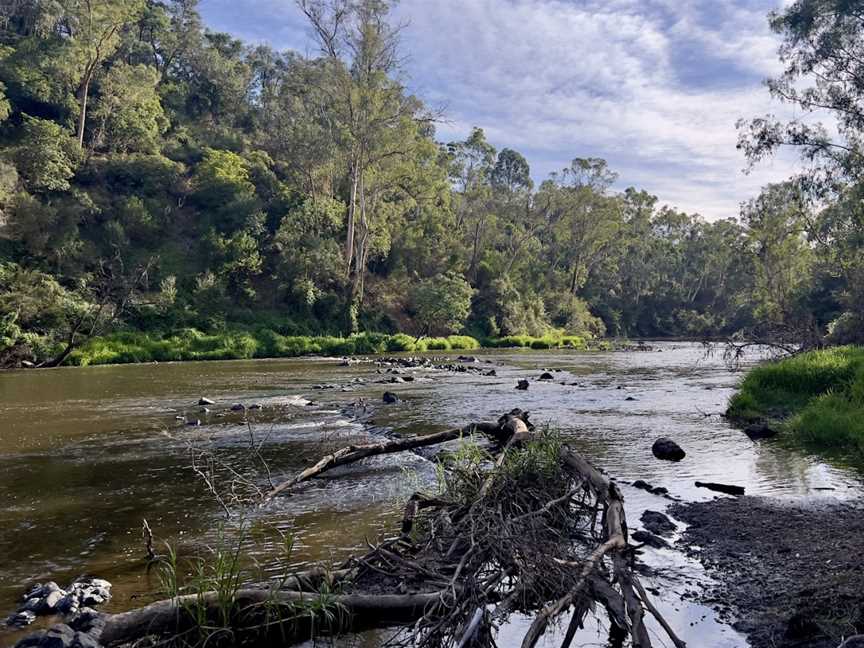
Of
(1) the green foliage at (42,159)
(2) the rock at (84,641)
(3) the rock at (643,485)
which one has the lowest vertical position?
(3) the rock at (643,485)

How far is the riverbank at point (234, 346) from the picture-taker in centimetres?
3509

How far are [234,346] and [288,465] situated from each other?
102 ft

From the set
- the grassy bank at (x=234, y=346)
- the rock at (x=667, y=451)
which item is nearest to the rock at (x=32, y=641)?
the rock at (x=667, y=451)

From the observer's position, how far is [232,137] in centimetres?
6469

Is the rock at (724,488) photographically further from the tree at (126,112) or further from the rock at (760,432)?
the tree at (126,112)

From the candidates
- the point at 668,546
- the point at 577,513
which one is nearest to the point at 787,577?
the point at 668,546

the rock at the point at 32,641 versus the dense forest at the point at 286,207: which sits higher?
the dense forest at the point at 286,207

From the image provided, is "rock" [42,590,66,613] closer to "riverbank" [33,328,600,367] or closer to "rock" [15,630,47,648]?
"rock" [15,630,47,648]

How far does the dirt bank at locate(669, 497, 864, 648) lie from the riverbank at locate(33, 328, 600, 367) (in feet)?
109

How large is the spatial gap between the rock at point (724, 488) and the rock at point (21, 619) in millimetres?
7955

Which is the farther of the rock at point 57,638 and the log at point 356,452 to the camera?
the log at point 356,452

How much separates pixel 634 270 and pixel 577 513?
89.5 meters

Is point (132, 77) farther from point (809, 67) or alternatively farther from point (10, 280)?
point (809, 67)

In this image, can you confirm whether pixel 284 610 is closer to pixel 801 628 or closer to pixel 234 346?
pixel 801 628
